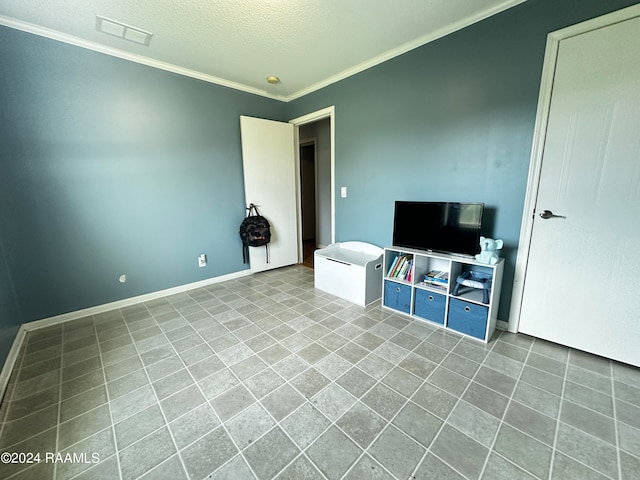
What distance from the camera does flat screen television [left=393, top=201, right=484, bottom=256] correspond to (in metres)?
2.14

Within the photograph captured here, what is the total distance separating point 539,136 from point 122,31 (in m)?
3.45

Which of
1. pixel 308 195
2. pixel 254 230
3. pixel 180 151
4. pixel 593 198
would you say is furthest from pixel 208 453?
pixel 308 195

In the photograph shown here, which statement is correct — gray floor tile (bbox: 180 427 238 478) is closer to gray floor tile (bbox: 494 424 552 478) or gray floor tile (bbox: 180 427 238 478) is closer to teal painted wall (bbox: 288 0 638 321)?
gray floor tile (bbox: 494 424 552 478)

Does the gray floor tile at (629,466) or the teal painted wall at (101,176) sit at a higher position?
the teal painted wall at (101,176)

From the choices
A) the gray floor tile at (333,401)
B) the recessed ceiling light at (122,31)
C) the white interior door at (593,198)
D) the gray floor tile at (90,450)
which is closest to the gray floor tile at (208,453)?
the gray floor tile at (90,450)

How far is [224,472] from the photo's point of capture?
114 cm

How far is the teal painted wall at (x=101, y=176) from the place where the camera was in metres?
2.17

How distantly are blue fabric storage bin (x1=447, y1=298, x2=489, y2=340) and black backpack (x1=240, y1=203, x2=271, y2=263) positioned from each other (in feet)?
7.82

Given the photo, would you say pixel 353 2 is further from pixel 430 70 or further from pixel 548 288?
pixel 548 288

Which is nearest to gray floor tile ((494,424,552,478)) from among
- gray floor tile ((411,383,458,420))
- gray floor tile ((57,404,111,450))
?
gray floor tile ((411,383,458,420))

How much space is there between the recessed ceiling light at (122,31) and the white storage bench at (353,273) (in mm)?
2621

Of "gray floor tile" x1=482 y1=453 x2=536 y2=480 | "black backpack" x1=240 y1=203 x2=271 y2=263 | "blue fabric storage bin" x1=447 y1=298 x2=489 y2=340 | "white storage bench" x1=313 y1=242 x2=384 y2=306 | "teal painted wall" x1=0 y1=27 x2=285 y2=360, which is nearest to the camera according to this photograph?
"gray floor tile" x1=482 y1=453 x2=536 y2=480

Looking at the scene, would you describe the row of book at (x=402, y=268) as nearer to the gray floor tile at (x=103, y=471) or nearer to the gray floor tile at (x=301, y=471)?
the gray floor tile at (x=301, y=471)

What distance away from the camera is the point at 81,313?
2576 millimetres
